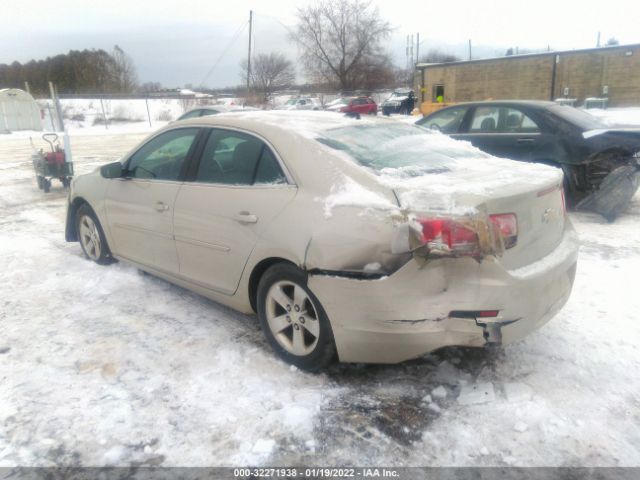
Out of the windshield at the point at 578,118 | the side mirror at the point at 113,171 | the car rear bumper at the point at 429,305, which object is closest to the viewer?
the car rear bumper at the point at 429,305

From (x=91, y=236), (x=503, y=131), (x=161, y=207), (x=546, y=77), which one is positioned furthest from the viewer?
(x=546, y=77)

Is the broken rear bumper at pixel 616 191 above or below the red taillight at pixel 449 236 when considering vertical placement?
below

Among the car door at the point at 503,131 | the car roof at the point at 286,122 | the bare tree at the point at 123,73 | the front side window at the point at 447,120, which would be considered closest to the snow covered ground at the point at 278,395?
the car roof at the point at 286,122

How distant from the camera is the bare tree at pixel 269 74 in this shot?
42344 mm

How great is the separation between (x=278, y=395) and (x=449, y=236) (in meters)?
1.29

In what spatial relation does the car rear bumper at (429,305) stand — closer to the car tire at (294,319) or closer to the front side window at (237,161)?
the car tire at (294,319)

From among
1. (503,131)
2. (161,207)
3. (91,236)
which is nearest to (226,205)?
(161,207)

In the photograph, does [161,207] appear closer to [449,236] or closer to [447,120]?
[449,236]

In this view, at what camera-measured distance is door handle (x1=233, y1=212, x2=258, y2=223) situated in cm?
317

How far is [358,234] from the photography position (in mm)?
2650

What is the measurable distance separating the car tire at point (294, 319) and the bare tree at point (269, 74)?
37571mm

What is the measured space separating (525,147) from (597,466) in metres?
5.51

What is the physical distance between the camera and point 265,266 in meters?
3.21

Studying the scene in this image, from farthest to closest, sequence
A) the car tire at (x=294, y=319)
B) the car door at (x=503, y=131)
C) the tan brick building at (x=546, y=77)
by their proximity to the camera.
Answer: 1. the tan brick building at (x=546, y=77)
2. the car door at (x=503, y=131)
3. the car tire at (x=294, y=319)
